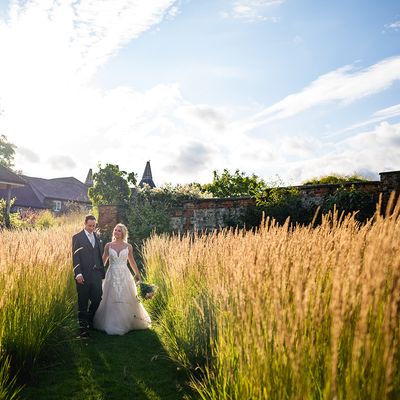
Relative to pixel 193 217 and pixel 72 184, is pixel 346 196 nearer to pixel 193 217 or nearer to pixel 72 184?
pixel 193 217

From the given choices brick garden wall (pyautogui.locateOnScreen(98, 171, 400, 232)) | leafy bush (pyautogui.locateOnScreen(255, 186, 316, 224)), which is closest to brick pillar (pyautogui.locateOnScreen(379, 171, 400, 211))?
brick garden wall (pyautogui.locateOnScreen(98, 171, 400, 232))

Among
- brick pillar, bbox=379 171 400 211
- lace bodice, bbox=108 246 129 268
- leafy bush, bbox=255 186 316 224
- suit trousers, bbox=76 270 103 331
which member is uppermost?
brick pillar, bbox=379 171 400 211

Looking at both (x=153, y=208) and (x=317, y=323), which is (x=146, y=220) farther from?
(x=317, y=323)

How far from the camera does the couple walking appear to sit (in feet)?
21.7

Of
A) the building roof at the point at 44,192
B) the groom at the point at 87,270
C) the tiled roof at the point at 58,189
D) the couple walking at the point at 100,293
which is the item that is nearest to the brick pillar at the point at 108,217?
the couple walking at the point at 100,293

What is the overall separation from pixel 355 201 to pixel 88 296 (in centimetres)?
645

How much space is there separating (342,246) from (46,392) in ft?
10.8

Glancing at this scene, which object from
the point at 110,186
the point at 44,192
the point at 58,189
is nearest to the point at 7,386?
the point at 110,186

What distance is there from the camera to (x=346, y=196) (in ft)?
31.8

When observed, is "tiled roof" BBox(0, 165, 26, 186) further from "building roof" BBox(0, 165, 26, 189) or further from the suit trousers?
the suit trousers

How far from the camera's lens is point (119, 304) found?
6.80 metres

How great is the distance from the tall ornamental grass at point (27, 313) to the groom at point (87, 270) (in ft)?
2.36

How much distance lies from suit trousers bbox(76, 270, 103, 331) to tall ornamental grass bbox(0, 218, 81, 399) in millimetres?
726

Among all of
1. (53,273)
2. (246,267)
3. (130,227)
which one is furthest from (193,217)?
(246,267)
